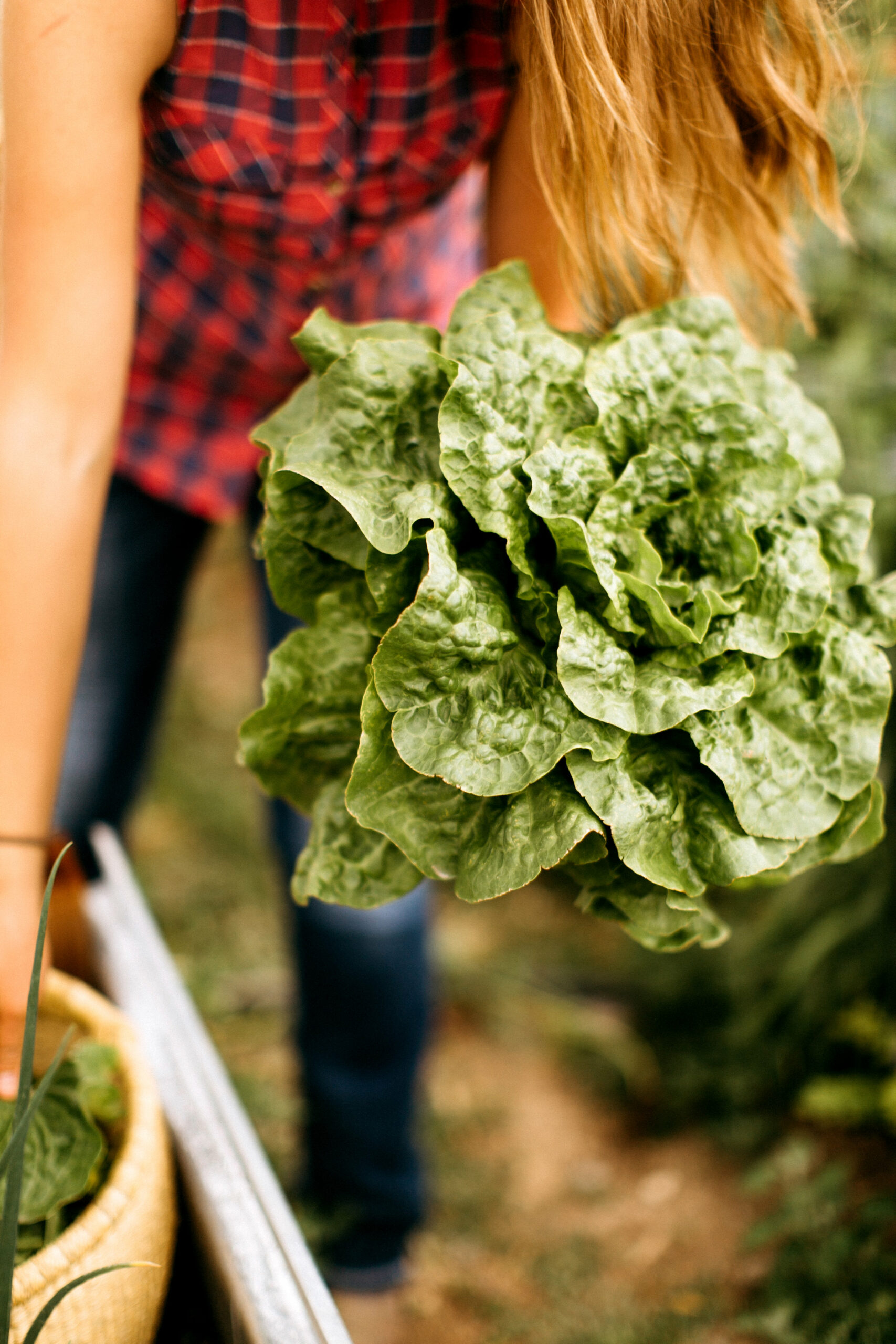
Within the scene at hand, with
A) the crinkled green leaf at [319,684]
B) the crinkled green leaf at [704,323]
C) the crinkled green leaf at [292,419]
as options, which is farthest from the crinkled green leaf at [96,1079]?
the crinkled green leaf at [704,323]

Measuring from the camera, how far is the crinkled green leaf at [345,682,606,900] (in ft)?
2.19

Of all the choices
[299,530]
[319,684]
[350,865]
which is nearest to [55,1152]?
[350,865]

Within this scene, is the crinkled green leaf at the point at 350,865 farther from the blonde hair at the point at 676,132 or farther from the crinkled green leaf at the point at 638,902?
the blonde hair at the point at 676,132

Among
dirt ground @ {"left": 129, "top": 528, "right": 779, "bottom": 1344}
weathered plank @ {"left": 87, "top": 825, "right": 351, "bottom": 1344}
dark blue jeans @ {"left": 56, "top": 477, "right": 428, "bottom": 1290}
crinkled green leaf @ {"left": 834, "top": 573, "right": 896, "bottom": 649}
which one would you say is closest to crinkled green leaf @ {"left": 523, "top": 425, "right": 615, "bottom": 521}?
crinkled green leaf @ {"left": 834, "top": 573, "right": 896, "bottom": 649}

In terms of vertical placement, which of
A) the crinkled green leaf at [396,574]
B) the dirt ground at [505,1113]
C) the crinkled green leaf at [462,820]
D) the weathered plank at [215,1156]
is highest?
the crinkled green leaf at [396,574]

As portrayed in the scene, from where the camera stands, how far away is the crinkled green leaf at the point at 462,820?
2.19 ft

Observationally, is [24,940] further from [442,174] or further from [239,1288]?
[442,174]

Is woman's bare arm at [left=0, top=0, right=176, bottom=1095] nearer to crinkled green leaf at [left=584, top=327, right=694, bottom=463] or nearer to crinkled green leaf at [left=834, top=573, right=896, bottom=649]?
crinkled green leaf at [left=584, top=327, right=694, bottom=463]

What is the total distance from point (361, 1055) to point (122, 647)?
25.8 inches

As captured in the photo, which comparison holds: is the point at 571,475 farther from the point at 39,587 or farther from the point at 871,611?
the point at 39,587

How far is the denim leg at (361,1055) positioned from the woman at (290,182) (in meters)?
0.42

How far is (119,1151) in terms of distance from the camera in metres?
0.89

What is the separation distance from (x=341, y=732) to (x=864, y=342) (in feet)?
4.13

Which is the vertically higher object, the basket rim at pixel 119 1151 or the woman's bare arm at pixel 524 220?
the woman's bare arm at pixel 524 220
